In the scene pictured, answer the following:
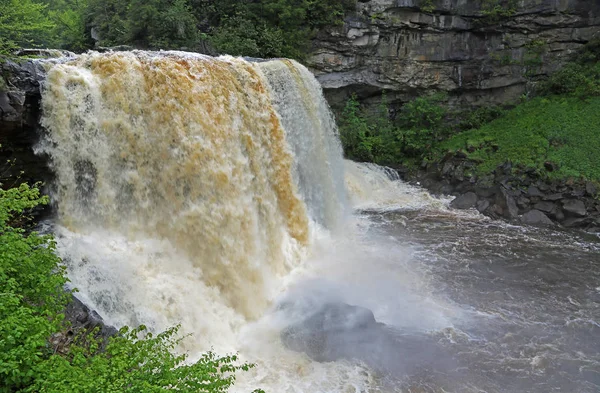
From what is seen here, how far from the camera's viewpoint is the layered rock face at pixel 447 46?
743 inches

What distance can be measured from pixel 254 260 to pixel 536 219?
33.4 ft

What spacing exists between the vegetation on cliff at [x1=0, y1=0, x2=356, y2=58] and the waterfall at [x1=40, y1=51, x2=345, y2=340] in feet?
19.4

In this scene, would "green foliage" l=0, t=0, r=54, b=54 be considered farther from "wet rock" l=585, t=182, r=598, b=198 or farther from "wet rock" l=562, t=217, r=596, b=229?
"wet rock" l=585, t=182, r=598, b=198

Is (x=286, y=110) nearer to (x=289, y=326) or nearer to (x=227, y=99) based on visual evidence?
(x=227, y=99)

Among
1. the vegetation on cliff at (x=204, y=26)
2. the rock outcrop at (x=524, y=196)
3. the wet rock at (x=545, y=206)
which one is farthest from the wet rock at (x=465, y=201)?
the vegetation on cliff at (x=204, y=26)

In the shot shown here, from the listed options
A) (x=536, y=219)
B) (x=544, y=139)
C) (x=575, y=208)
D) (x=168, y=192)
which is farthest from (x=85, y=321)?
(x=544, y=139)

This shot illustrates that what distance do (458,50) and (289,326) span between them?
16.3 metres

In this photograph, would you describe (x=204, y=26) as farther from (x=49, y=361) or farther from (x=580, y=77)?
(x=49, y=361)

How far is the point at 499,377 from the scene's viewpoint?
24.3 feet

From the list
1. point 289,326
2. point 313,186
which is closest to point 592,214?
point 313,186

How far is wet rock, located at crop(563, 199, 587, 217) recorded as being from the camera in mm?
14430

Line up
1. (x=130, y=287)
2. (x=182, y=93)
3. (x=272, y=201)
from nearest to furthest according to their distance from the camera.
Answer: (x=130, y=287) → (x=182, y=93) → (x=272, y=201)

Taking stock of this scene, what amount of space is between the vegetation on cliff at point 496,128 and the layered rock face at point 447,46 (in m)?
0.82

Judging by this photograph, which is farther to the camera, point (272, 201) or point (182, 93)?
point (272, 201)
